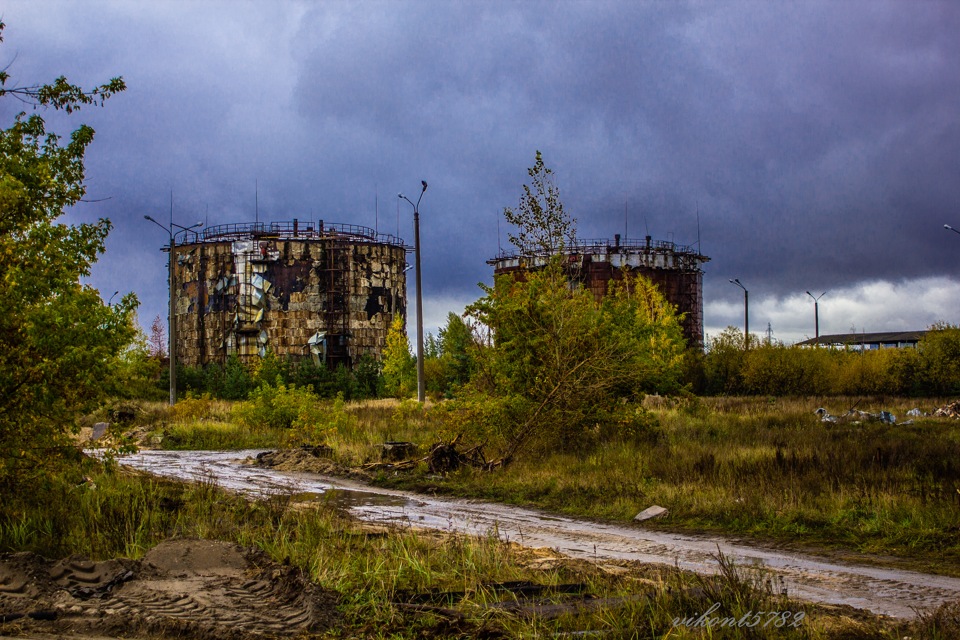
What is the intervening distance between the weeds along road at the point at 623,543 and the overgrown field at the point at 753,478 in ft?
2.60

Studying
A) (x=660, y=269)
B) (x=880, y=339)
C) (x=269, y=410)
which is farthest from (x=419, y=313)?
(x=880, y=339)

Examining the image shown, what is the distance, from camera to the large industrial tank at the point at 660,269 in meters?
70.1

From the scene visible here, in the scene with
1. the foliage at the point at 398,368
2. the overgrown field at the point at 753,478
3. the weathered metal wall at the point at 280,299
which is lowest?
the overgrown field at the point at 753,478

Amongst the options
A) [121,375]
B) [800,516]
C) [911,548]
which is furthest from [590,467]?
[121,375]

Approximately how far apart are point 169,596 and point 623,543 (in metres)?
5.88

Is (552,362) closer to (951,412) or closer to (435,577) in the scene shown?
(435,577)

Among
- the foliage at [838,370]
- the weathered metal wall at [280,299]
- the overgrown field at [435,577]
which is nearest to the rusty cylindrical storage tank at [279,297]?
the weathered metal wall at [280,299]

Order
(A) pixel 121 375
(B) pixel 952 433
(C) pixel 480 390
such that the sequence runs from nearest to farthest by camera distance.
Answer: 1. (A) pixel 121 375
2. (C) pixel 480 390
3. (B) pixel 952 433

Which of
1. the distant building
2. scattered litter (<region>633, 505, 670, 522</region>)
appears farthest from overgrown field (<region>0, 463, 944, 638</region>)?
the distant building

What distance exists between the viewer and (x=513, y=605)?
6891 millimetres

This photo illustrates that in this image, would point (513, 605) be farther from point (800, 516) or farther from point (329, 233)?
point (329, 233)

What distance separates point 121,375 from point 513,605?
243 inches

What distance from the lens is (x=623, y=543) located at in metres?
10.9

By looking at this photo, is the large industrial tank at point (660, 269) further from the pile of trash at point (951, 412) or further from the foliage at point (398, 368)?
the pile of trash at point (951, 412)
